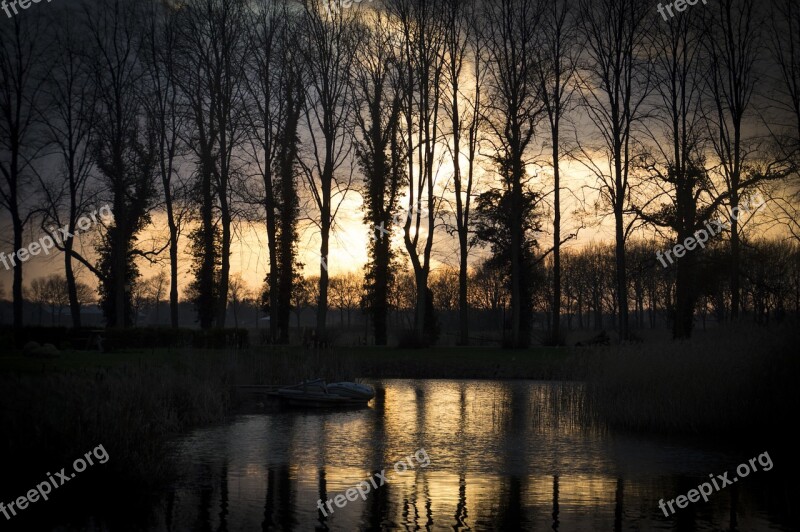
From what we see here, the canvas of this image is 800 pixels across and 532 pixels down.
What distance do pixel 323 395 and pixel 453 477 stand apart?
12.3m

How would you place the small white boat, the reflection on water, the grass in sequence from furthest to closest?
the small white boat
the grass
the reflection on water

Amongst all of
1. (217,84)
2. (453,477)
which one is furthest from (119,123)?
(453,477)

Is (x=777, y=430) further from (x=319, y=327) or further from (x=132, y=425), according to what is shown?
(x=319, y=327)

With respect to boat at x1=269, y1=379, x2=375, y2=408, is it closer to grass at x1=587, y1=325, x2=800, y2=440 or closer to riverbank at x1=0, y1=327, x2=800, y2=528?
riverbank at x1=0, y1=327, x2=800, y2=528

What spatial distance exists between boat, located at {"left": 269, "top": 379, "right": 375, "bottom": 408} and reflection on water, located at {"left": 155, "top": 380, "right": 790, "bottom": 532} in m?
2.56

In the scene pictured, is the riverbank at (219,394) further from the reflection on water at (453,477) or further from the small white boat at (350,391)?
the small white boat at (350,391)

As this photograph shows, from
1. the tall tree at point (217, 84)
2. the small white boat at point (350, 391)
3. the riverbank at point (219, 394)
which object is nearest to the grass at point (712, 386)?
the riverbank at point (219, 394)

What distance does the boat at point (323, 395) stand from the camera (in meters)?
27.0

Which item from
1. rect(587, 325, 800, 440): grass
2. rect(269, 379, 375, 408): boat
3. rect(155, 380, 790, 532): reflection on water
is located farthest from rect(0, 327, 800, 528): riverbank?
rect(269, 379, 375, 408): boat

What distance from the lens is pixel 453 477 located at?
601 inches

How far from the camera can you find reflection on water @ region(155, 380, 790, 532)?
479 inches

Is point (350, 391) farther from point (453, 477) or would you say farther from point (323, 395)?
point (453, 477)

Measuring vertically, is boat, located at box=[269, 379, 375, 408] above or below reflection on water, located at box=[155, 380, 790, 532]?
above

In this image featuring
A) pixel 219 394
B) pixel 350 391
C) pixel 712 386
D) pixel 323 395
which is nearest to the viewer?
pixel 712 386
